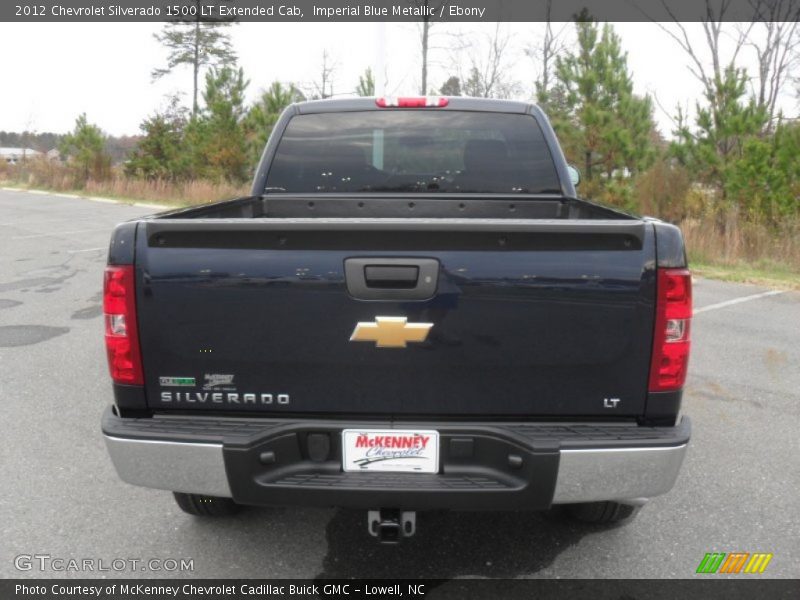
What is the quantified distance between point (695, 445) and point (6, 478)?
4.17m

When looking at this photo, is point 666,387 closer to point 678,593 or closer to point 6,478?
point 678,593

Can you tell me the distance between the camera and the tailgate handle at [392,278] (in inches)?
89.7

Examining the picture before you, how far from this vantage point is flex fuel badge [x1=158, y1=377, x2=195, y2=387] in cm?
241

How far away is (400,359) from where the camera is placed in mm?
2332

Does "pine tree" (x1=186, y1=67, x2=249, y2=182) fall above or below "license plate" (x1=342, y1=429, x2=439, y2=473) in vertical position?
above

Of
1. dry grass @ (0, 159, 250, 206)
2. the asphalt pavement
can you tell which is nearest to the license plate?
the asphalt pavement

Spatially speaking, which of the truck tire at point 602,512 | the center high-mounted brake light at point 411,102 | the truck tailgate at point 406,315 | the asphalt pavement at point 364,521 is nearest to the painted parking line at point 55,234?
the asphalt pavement at point 364,521

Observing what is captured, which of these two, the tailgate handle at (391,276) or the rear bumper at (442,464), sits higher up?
the tailgate handle at (391,276)

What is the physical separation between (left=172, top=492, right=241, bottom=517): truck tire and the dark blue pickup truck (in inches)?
29.1

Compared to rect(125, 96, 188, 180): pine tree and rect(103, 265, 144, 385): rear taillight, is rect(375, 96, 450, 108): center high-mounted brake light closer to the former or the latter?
rect(103, 265, 144, 385): rear taillight

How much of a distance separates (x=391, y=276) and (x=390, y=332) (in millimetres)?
197

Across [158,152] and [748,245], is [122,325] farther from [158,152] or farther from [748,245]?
[158,152]

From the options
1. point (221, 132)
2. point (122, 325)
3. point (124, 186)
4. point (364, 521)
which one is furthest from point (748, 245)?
point (124, 186)

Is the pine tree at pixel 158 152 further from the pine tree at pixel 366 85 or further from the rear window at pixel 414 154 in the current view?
the rear window at pixel 414 154
